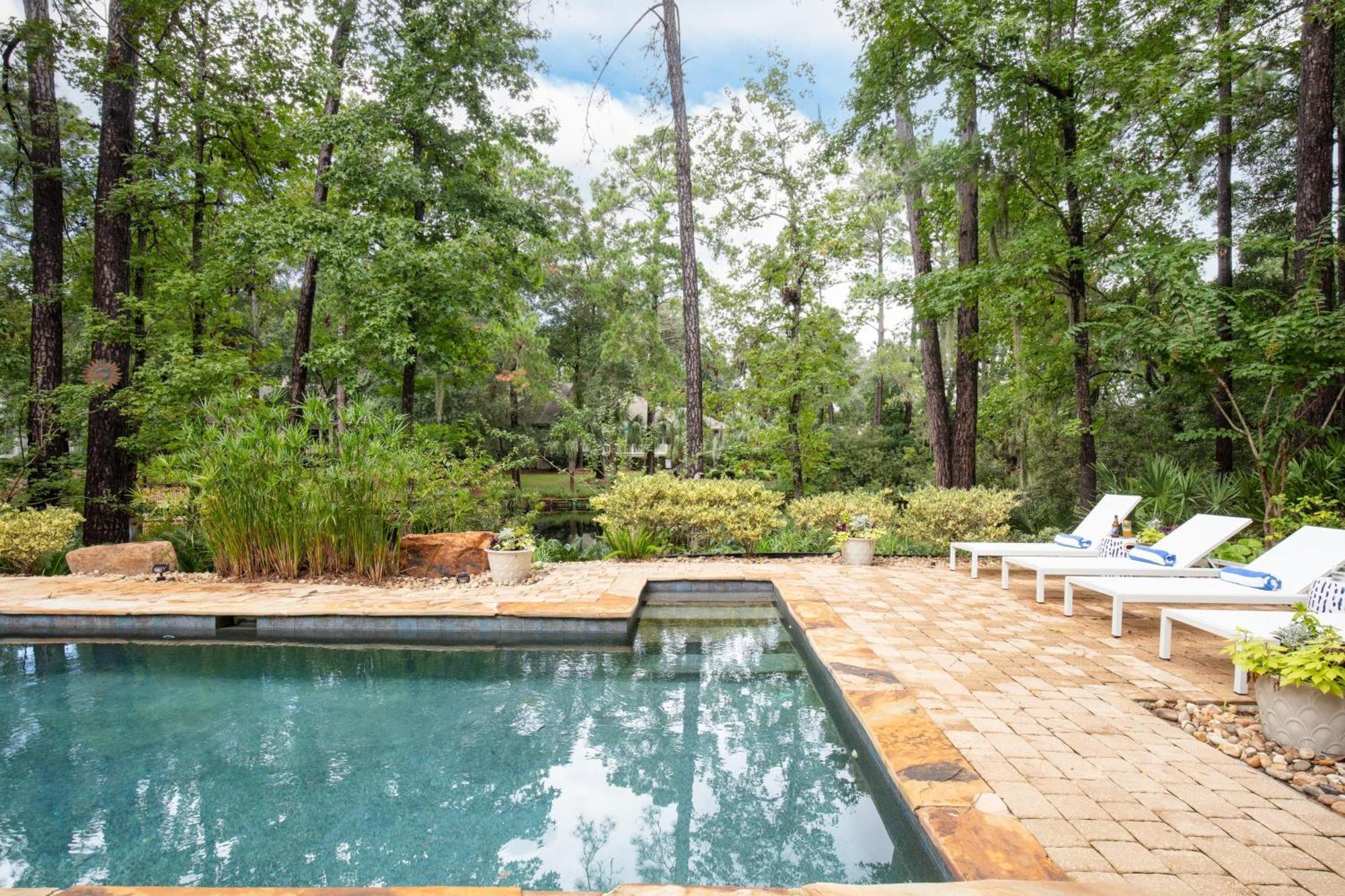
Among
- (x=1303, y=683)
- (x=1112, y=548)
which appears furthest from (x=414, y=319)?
(x=1303, y=683)

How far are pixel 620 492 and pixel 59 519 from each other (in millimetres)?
6390

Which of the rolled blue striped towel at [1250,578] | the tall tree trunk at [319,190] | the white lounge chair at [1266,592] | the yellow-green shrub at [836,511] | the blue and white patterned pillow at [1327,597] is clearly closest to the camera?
the blue and white patterned pillow at [1327,597]

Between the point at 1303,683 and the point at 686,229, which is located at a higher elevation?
the point at 686,229

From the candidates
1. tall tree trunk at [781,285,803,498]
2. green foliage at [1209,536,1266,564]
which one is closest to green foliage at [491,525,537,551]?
green foliage at [1209,536,1266,564]

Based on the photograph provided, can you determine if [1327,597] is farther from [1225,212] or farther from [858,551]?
[1225,212]

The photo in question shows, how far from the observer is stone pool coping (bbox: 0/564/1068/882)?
2086mm

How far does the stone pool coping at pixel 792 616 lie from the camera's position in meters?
2.09

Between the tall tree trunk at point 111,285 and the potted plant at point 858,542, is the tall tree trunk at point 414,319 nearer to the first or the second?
the tall tree trunk at point 111,285

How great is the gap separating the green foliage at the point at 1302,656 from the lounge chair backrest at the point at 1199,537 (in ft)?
8.99

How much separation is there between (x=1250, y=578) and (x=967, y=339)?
20.9 ft

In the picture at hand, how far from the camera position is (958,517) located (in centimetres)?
830

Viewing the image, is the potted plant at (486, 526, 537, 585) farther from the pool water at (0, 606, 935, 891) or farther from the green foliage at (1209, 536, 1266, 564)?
the green foliage at (1209, 536, 1266, 564)

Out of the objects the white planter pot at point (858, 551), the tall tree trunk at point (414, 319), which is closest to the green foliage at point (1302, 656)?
the white planter pot at point (858, 551)

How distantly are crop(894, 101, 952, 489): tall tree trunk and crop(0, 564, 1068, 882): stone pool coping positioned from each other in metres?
5.62
